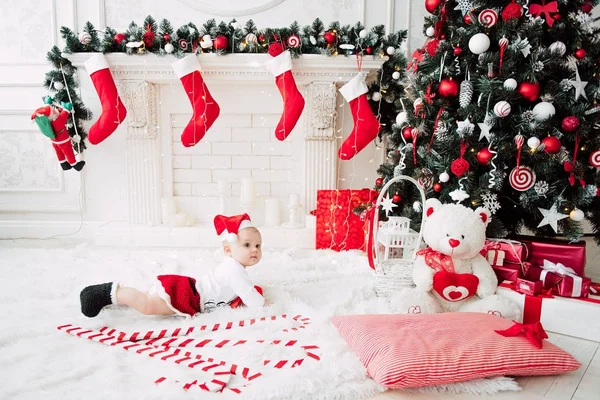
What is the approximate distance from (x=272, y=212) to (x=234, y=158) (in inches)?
20.4

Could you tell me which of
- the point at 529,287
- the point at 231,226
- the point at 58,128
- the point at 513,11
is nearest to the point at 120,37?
the point at 58,128

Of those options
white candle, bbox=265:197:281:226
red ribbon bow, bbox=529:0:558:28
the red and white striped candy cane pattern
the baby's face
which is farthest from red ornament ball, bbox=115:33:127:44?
red ribbon bow, bbox=529:0:558:28

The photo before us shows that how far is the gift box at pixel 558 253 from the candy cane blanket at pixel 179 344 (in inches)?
28.8

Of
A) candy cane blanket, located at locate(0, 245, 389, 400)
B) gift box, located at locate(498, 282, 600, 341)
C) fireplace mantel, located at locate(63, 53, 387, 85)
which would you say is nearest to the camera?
candy cane blanket, located at locate(0, 245, 389, 400)

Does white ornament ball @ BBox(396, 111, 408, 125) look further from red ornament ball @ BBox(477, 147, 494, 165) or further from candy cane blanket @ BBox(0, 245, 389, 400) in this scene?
candy cane blanket @ BBox(0, 245, 389, 400)

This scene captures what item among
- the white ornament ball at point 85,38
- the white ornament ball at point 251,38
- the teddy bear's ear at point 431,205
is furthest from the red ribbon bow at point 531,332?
the white ornament ball at point 85,38

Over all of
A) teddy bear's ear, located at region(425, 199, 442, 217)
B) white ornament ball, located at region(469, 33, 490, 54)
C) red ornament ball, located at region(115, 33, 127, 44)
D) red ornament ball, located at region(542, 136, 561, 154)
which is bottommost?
teddy bear's ear, located at region(425, 199, 442, 217)

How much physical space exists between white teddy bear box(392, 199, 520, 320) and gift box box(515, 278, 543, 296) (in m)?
0.08

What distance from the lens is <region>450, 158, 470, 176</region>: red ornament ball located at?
1888mm

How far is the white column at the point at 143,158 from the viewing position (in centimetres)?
292

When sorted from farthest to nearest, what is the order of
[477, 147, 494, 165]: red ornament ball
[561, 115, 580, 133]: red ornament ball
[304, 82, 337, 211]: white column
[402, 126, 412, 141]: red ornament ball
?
1. [304, 82, 337, 211]: white column
2. [402, 126, 412, 141]: red ornament ball
3. [477, 147, 494, 165]: red ornament ball
4. [561, 115, 580, 133]: red ornament ball

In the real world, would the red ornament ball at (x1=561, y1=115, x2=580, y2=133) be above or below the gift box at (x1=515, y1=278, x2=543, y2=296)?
above

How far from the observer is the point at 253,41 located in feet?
8.82

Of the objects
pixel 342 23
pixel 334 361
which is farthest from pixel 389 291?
pixel 342 23
